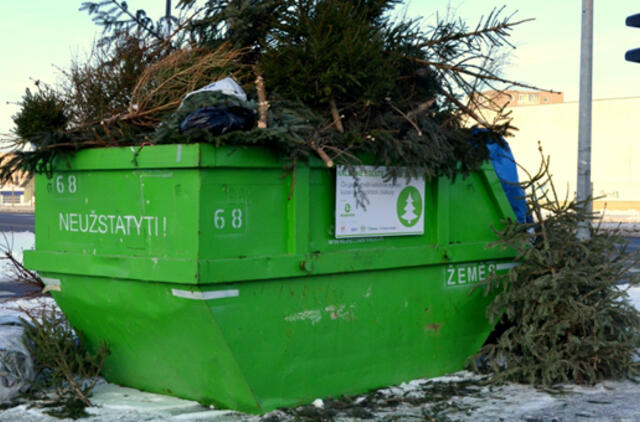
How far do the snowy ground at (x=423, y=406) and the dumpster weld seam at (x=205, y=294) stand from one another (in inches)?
28.2

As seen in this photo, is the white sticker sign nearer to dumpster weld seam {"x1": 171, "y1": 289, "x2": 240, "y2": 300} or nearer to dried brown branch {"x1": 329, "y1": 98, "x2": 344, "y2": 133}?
dried brown branch {"x1": 329, "y1": 98, "x2": 344, "y2": 133}

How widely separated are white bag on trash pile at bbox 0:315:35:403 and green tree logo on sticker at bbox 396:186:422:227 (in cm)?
250

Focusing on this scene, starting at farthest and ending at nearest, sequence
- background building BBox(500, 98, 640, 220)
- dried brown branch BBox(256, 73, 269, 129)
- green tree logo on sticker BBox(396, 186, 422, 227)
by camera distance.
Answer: background building BBox(500, 98, 640, 220) < green tree logo on sticker BBox(396, 186, 422, 227) < dried brown branch BBox(256, 73, 269, 129)

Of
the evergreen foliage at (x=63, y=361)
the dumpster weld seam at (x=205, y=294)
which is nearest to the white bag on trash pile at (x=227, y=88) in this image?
the dumpster weld seam at (x=205, y=294)

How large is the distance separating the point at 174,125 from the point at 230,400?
5.24ft

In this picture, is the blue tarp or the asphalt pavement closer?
the blue tarp

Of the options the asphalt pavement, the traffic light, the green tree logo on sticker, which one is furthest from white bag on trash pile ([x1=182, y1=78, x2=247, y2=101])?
the asphalt pavement

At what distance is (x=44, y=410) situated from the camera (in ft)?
15.4

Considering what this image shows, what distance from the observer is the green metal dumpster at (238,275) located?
171 inches

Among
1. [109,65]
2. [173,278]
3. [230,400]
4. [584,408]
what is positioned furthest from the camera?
[109,65]

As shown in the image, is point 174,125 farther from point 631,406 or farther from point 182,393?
point 631,406

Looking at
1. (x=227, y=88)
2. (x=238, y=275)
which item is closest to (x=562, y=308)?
(x=238, y=275)

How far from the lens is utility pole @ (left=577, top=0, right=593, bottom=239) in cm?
891

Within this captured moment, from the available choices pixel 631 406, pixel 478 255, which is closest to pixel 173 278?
pixel 478 255
